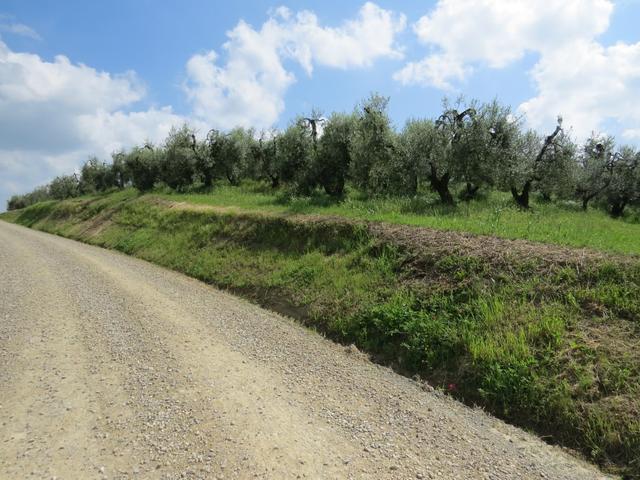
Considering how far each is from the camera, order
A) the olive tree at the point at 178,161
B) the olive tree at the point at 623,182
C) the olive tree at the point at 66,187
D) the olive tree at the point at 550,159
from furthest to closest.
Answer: the olive tree at the point at 66,187
the olive tree at the point at 178,161
the olive tree at the point at 623,182
the olive tree at the point at 550,159

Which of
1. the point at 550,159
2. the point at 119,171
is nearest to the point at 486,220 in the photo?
the point at 550,159

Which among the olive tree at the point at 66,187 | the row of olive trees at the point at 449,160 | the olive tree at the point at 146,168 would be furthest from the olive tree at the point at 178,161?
the olive tree at the point at 66,187

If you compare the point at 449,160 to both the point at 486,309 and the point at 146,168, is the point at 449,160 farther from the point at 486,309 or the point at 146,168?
the point at 146,168

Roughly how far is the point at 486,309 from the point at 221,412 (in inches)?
232

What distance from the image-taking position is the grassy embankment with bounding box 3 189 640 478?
6535 millimetres

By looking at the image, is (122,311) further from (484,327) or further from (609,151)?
(609,151)

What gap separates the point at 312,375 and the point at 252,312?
483cm

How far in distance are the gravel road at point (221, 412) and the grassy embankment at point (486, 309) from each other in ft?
1.92

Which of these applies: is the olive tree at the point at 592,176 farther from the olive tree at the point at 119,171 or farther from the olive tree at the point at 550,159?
the olive tree at the point at 119,171

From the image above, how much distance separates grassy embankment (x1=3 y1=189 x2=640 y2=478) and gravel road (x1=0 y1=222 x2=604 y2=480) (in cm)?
59

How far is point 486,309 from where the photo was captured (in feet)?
29.2

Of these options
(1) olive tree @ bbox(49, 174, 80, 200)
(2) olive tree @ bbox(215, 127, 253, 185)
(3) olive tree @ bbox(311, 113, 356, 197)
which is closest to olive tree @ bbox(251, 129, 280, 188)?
(2) olive tree @ bbox(215, 127, 253, 185)

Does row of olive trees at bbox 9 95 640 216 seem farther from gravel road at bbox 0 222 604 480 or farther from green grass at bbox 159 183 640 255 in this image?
gravel road at bbox 0 222 604 480

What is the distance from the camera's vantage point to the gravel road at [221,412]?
5.12 m
